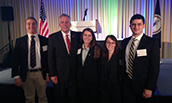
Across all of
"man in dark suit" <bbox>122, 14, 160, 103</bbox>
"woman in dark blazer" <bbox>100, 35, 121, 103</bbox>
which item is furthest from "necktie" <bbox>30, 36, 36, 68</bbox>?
"man in dark suit" <bbox>122, 14, 160, 103</bbox>

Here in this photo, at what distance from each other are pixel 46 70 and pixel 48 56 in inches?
9.6

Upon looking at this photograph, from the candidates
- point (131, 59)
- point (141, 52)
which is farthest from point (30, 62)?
point (141, 52)

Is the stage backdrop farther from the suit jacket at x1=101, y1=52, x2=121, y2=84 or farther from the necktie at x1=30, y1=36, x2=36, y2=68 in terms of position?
the necktie at x1=30, y1=36, x2=36, y2=68

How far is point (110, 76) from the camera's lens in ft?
5.91

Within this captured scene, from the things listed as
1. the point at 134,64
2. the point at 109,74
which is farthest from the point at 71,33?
the point at 134,64

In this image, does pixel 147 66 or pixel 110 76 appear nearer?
pixel 147 66

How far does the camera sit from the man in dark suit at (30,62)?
1864mm

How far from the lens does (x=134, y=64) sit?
1579mm

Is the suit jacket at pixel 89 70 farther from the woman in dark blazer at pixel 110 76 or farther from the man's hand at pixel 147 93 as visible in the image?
the man's hand at pixel 147 93

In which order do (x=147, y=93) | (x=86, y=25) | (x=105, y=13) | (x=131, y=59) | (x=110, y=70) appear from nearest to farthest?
(x=147, y=93) < (x=131, y=59) < (x=110, y=70) < (x=86, y=25) < (x=105, y=13)

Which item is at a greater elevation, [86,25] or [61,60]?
[86,25]

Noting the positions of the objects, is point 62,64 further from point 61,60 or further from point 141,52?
point 141,52

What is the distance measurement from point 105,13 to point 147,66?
4571 millimetres

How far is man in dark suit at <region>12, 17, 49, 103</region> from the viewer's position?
1.86 m
